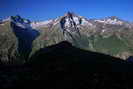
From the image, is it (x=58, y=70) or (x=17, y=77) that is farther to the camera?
(x=58, y=70)

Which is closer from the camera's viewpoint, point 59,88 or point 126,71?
point 59,88

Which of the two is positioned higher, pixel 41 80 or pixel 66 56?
pixel 66 56

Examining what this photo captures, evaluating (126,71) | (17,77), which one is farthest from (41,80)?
(126,71)

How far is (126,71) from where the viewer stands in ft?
297

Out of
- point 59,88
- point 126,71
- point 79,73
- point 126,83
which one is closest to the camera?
point 59,88

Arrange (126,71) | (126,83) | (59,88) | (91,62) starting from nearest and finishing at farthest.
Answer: (59,88)
(126,83)
(126,71)
(91,62)

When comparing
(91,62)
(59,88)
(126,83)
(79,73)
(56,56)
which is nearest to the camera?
(59,88)

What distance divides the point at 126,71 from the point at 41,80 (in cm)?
3427

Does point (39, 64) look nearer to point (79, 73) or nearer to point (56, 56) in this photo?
point (56, 56)

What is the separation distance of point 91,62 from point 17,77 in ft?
113

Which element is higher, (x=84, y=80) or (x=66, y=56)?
(x=66, y=56)

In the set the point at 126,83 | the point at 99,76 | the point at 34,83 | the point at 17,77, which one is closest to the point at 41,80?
the point at 34,83

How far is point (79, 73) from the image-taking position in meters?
83.4

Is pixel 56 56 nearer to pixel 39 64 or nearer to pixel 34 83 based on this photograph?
pixel 39 64
